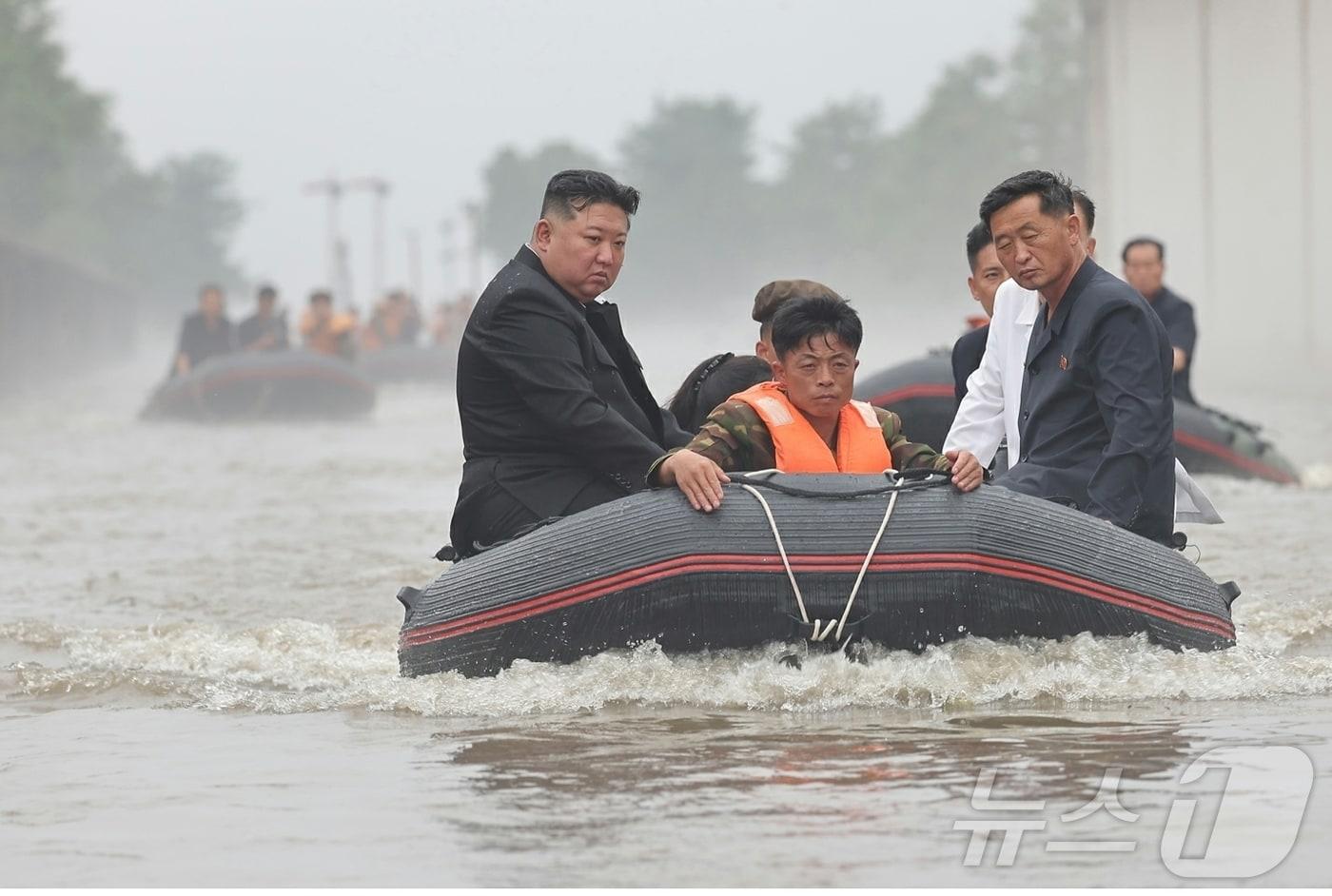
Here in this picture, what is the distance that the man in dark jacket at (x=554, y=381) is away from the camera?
593cm

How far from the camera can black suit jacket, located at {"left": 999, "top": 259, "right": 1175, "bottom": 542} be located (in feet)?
18.9

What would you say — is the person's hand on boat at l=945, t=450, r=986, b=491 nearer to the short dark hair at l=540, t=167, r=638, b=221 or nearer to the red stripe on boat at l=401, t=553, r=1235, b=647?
the red stripe on boat at l=401, t=553, r=1235, b=647

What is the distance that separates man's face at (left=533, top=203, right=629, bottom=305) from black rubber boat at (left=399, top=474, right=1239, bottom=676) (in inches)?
27.9

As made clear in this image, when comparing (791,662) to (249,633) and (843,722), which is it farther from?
(249,633)

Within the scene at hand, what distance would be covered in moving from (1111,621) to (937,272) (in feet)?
289

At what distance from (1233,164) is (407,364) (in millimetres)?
13292

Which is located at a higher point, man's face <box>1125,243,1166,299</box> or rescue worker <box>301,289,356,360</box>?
rescue worker <box>301,289,356,360</box>

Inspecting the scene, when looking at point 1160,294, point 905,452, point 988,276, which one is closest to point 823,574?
point 905,452

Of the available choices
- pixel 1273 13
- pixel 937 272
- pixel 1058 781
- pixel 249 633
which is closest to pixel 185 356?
pixel 1273 13

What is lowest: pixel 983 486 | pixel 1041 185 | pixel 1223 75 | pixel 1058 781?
pixel 1058 781

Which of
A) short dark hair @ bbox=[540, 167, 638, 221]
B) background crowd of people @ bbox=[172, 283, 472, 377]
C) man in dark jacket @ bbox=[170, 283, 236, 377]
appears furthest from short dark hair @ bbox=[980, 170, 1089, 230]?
man in dark jacket @ bbox=[170, 283, 236, 377]

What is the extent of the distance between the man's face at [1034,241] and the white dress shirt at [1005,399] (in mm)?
239

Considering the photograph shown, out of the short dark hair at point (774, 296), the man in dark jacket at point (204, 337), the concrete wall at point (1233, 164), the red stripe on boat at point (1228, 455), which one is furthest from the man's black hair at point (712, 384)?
the concrete wall at point (1233, 164)

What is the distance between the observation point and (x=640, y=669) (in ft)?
18.2
